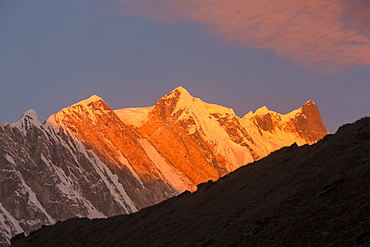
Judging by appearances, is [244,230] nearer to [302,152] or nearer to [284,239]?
[284,239]

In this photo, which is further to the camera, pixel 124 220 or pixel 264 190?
pixel 124 220

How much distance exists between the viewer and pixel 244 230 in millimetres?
41156

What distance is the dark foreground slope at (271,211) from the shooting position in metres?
36.3

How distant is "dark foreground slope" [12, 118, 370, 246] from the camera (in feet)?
119

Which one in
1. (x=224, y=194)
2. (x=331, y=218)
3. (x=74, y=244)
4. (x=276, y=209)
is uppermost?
(x=74, y=244)

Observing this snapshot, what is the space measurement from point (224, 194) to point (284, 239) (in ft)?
70.9

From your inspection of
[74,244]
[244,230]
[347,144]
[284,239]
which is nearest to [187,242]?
[244,230]

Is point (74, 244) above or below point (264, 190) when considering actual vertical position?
above

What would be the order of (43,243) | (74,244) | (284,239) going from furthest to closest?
(43,243) → (74,244) → (284,239)

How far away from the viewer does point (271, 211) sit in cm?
4209

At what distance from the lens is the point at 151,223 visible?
6012 cm

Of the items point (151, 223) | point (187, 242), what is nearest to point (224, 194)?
point (151, 223)

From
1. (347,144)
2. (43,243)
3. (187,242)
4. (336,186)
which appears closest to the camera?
(336,186)

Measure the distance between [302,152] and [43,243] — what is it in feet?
97.7
